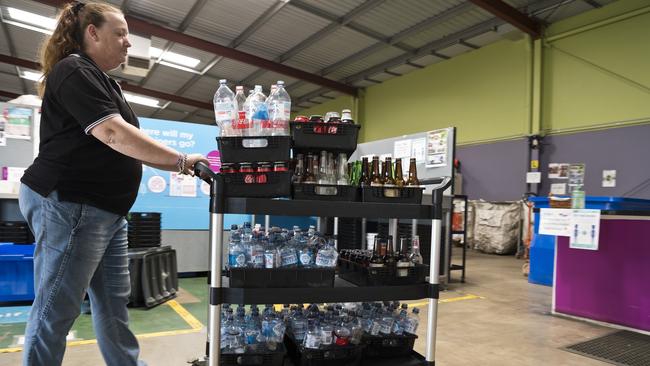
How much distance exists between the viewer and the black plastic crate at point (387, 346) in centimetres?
185

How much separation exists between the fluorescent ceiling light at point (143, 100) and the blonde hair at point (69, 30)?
12452 mm

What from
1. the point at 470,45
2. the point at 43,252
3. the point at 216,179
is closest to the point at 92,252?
the point at 43,252

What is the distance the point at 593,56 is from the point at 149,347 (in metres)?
7.50

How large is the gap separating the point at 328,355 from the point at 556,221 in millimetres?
2563

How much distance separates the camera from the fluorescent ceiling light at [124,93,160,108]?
12.9 m

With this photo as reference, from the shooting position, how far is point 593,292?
11.1 feet

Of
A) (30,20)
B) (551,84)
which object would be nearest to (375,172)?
(551,84)

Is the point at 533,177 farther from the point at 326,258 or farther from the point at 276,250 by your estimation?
the point at 276,250

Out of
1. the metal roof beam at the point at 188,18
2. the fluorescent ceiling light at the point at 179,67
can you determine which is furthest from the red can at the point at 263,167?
the fluorescent ceiling light at the point at 179,67

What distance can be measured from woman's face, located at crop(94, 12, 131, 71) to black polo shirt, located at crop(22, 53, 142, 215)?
7 centimetres

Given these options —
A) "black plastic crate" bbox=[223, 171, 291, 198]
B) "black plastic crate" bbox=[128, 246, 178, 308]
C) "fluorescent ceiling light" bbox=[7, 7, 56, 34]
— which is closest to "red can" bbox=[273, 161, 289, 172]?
"black plastic crate" bbox=[223, 171, 291, 198]

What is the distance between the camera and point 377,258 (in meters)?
1.80

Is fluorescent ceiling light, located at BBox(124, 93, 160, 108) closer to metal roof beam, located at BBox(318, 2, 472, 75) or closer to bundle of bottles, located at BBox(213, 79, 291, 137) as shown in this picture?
metal roof beam, located at BBox(318, 2, 472, 75)

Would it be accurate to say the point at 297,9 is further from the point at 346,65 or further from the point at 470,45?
the point at 470,45
